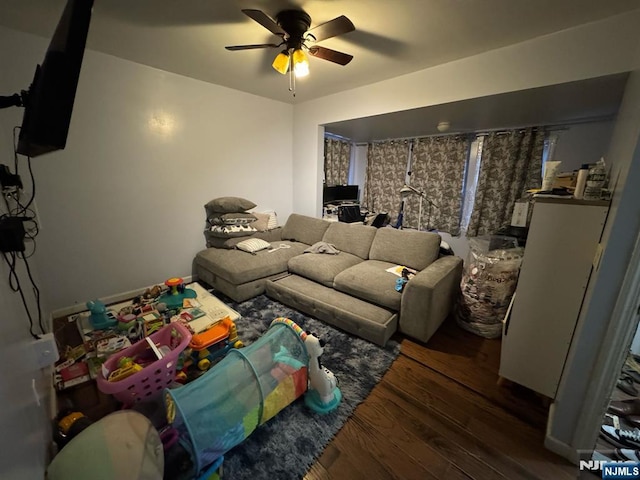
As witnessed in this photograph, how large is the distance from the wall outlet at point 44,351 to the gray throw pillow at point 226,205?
2.13 metres

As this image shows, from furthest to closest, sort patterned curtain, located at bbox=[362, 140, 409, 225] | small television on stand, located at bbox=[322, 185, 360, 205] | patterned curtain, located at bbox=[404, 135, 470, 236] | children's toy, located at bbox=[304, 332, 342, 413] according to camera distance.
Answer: small television on stand, located at bbox=[322, 185, 360, 205]
patterned curtain, located at bbox=[362, 140, 409, 225]
patterned curtain, located at bbox=[404, 135, 470, 236]
children's toy, located at bbox=[304, 332, 342, 413]

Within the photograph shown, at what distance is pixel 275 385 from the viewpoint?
53.1 inches

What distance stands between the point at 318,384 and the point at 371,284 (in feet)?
3.43

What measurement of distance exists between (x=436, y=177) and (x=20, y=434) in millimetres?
4854

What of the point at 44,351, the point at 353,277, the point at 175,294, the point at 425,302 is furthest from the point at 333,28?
the point at 175,294

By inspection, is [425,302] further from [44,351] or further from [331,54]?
[44,351]

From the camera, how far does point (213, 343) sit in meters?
1.80

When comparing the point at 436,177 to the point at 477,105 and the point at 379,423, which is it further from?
the point at 379,423

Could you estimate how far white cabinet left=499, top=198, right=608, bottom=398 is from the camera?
132 centimetres

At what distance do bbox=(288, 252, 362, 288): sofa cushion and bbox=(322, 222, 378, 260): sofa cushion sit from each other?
10 centimetres

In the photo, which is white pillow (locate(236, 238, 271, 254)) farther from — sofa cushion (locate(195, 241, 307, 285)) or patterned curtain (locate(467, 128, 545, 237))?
patterned curtain (locate(467, 128, 545, 237))

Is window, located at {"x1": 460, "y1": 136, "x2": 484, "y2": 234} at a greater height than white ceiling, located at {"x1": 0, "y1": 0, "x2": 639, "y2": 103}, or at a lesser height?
lesser

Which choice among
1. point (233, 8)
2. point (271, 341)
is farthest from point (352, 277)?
point (233, 8)

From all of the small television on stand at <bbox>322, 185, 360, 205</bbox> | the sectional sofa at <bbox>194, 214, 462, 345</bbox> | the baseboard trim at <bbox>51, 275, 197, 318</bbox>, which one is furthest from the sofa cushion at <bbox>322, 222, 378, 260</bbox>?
the baseboard trim at <bbox>51, 275, 197, 318</bbox>
